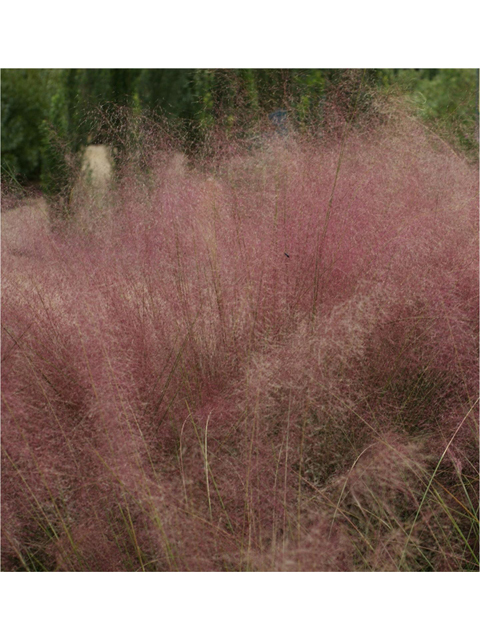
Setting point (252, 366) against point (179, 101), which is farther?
point (179, 101)

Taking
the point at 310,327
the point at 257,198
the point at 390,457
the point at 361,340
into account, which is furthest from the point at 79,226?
the point at 390,457

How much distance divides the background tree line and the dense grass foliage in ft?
0.90

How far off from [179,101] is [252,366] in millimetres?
3632

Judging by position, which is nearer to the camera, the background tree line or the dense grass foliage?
the dense grass foliage

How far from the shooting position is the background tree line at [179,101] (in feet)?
9.54

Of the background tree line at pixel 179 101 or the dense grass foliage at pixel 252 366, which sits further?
the background tree line at pixel 179 101

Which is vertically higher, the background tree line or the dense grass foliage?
the background tree line

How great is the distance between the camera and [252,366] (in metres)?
1.99

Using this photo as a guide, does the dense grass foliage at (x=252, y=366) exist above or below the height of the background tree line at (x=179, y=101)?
below

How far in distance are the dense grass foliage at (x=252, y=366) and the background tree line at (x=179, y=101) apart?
27 cm

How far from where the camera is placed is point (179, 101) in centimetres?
495

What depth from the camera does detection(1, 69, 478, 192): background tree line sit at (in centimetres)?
291

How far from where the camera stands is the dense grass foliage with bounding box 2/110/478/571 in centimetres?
160

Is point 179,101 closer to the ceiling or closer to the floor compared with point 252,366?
closer to the ceiling
